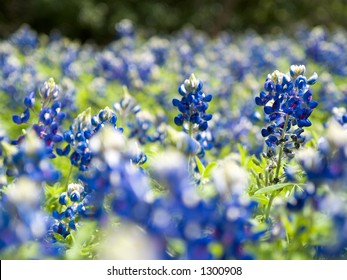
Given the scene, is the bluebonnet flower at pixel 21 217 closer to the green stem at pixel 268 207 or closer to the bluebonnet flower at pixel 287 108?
the green stem at pixel 268 207

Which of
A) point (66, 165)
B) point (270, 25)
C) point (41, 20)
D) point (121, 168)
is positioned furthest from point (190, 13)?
point (121, 168)

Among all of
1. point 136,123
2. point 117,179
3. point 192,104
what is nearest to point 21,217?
point 117,179

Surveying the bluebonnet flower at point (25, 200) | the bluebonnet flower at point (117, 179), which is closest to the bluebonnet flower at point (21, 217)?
the bluebonnet flower at point (25, 200)

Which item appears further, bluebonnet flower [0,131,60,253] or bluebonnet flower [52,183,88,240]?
bluebonnet flower [52,183,88,240]

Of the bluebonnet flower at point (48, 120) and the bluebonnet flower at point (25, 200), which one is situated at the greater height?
the bluebonnet flower at point (48, 120)

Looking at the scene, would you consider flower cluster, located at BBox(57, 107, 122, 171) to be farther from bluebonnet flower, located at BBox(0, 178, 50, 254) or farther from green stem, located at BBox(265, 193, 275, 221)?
bluebonnet flower, located at BBox(0, 178, 50, 254)

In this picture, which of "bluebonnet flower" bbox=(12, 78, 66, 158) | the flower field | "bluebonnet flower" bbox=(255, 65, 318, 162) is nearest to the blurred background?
the flower field

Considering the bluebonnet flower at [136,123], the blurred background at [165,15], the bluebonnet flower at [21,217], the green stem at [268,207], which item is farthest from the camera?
the blurred background at [165,15]

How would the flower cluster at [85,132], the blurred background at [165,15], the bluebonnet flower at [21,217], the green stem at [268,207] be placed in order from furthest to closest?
the blurred background at [165,15], the flower cluster at [85,132], the green stem at [268,207], the bluebonnet flower at [21,217]
